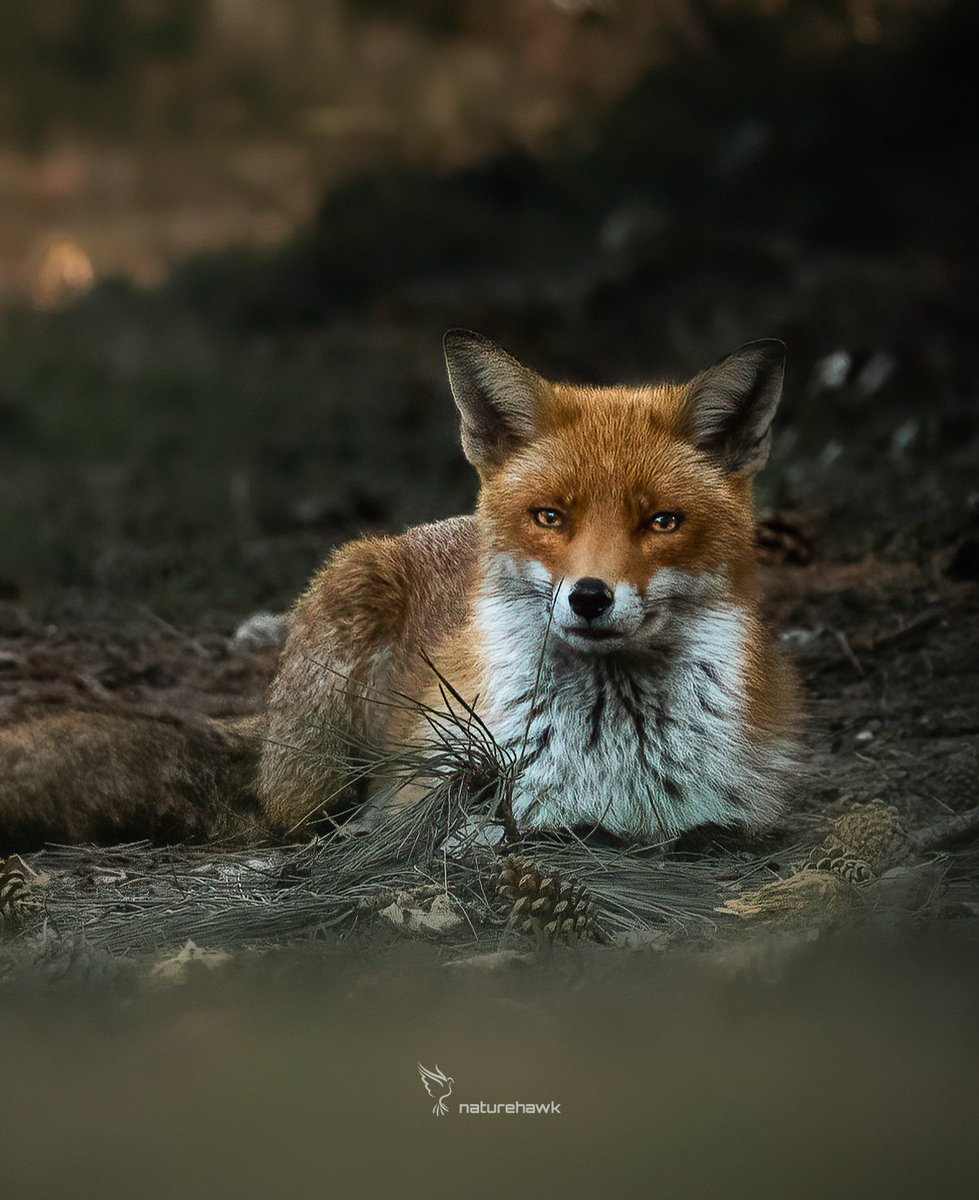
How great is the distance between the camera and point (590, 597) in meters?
2.29

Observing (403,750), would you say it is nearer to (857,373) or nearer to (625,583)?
(625,583)

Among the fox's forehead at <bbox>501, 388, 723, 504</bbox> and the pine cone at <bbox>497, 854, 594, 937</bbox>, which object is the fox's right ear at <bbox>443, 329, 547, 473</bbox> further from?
the pine cone at <bbox>497, 854, 594, 937</bbox>

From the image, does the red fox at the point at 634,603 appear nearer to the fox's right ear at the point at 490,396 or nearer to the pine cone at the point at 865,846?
the fox's right ear at the point at 490,396

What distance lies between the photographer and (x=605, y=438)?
8.32 feet

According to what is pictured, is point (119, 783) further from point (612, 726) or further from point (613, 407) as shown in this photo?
point (613, 407)

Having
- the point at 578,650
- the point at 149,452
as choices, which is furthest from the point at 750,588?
the point at 149,452

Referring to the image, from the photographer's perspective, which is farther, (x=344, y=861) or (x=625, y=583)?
(x=344, y=861)

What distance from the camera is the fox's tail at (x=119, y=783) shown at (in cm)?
283

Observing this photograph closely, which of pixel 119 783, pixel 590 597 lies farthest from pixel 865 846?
pixel 119 783

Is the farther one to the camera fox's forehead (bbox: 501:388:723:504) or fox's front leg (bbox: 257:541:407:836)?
fox's front leg (bbox: 257:541:407:836)

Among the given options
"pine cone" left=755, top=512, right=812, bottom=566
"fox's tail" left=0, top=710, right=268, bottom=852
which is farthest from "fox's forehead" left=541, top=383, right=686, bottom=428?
"pine cone" left=755, top=512, right=812, bottom=566

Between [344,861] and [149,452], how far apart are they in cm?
448

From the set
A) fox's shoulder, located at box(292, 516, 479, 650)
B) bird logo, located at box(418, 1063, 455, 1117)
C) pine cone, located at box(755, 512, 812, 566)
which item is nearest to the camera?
bird logo, located at box(418, 1063, 455, 1117)

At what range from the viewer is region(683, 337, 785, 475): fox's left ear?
8.36 ft
